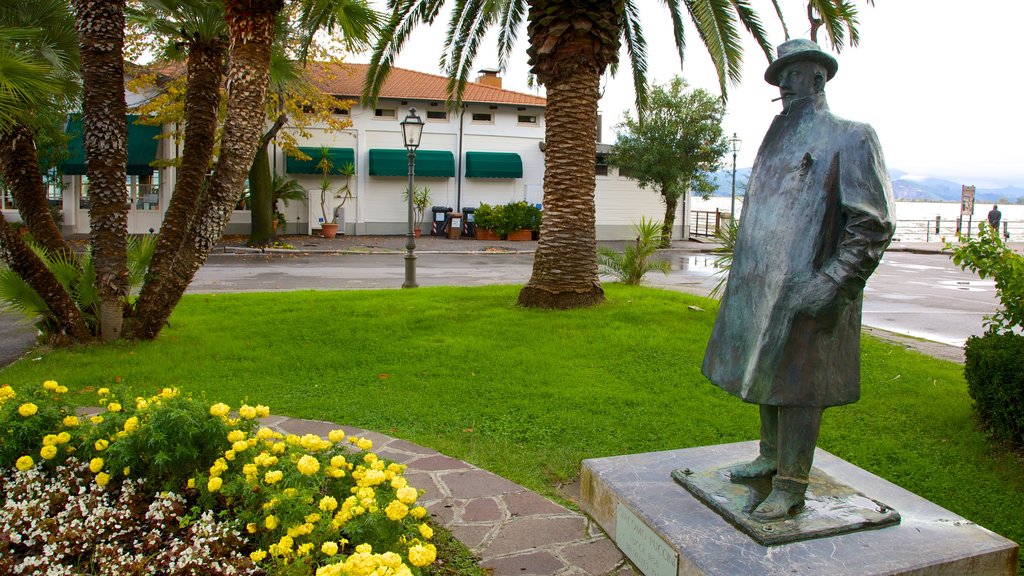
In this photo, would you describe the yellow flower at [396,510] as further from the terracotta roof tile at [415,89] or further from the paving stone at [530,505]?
the terracotta roof tile at [415,89]

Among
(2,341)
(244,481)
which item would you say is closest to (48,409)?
(244,481)

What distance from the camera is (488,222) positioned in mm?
28812

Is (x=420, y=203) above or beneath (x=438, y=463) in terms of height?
above

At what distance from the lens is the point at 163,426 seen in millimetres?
3516

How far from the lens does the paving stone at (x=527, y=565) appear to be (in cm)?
345

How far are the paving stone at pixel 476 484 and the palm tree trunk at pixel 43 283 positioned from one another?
18.0 ft

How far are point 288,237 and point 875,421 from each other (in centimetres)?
2406

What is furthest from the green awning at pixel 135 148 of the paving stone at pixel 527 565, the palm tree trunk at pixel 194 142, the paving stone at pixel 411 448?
the paving stone at pixel 527 565

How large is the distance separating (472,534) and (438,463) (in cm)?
105

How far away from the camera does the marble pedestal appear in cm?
294

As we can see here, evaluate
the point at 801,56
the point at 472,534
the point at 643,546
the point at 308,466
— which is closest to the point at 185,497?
the point at 308,466

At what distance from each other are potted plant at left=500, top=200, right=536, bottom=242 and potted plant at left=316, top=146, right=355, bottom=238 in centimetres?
611

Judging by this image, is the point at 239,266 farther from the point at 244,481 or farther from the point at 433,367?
the point at 244,481

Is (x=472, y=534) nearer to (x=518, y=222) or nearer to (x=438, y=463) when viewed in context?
(x=438, y=463)
